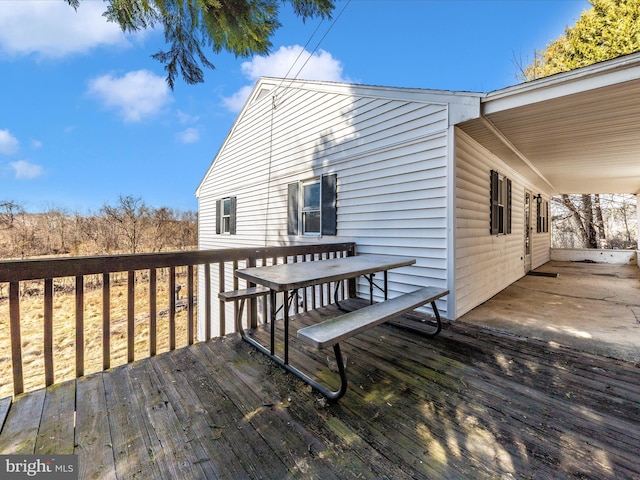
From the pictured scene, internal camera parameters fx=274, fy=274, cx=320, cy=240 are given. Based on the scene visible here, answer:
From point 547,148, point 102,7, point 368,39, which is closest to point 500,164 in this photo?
point 547,148

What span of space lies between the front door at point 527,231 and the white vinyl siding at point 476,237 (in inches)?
67.2

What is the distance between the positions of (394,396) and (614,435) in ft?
3.94

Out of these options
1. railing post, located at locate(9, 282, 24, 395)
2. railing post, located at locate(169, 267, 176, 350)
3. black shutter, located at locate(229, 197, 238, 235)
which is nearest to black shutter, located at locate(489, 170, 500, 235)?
railing post, located at locate(169, 267, 176, 350)

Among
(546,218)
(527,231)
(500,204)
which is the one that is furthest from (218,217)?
(546,218)

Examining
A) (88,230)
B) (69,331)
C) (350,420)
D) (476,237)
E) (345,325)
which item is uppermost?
(88,230)

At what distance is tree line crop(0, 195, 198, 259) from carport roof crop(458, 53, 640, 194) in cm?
1268

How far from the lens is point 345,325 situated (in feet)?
6.75

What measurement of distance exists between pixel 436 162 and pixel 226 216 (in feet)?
22.8

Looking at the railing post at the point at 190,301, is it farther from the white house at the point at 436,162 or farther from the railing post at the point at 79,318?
the white house at the point at 436,162

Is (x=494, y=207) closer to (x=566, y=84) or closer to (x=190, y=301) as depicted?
(x=566, y=84)

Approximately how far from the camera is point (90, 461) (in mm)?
1361

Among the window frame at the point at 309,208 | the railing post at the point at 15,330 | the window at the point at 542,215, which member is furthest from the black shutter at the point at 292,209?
the window at the point at 542,215

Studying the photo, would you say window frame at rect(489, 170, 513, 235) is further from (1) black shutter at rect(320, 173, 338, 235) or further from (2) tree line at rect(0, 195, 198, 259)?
(2) tree line at rect(0, 195, 198, 259)

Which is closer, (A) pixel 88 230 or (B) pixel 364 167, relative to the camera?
(B) pixel 364 167
